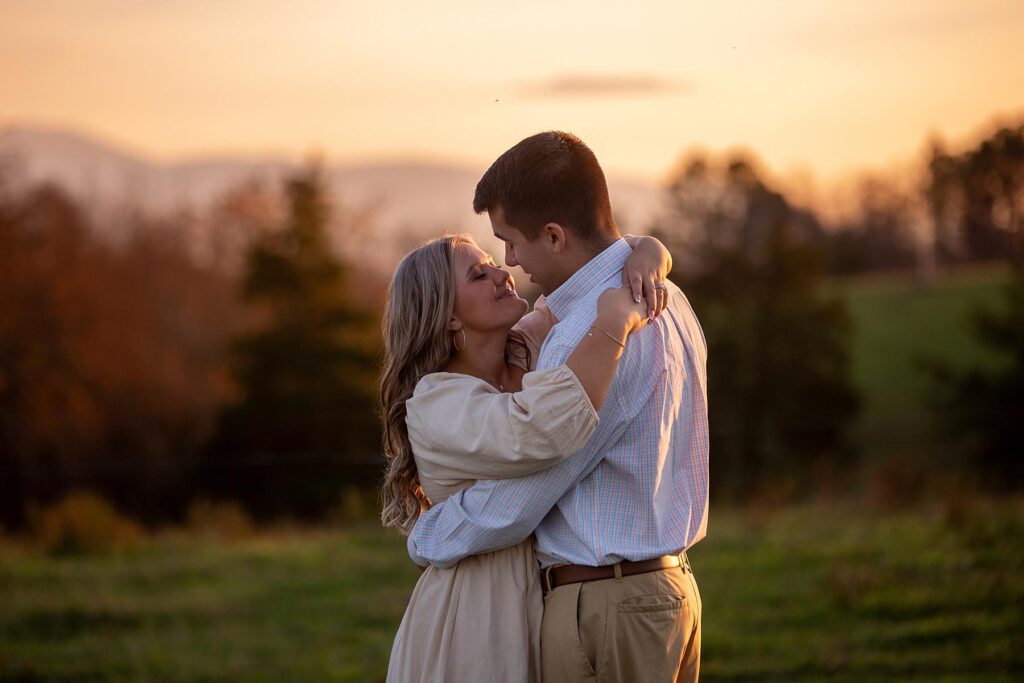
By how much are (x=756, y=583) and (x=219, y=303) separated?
24068 millimetres

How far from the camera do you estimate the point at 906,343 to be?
35281 millimetres

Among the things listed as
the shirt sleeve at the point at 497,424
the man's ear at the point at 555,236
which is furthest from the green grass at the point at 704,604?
the man's ear at the point at 555,236

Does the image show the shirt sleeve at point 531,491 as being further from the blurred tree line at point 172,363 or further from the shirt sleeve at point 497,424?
the blurred tree line at point 172,363

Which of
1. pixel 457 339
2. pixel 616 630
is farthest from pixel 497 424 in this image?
pixel 616 630

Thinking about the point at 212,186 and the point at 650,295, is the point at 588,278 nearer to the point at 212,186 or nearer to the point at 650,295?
the point at 650,295

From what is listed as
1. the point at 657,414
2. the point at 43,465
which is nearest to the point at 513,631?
the point at 657,414

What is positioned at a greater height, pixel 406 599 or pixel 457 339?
pixel 457 339

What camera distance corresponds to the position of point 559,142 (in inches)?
107

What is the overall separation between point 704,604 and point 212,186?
28.1 metres

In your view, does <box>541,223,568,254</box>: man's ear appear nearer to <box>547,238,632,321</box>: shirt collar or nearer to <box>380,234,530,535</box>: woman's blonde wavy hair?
<box>547,238,632,321</box>: shirt collar

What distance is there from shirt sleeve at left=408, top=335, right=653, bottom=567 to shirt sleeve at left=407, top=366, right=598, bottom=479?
0.04 m

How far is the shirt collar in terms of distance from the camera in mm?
2719

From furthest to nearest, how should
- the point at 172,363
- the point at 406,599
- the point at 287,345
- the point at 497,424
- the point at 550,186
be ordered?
the point at 172,363, the point at 287,345, the point at 406,599, the point at 550,186, the point at 497,424

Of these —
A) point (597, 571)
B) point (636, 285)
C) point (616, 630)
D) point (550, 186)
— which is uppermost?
point (550, 186)
